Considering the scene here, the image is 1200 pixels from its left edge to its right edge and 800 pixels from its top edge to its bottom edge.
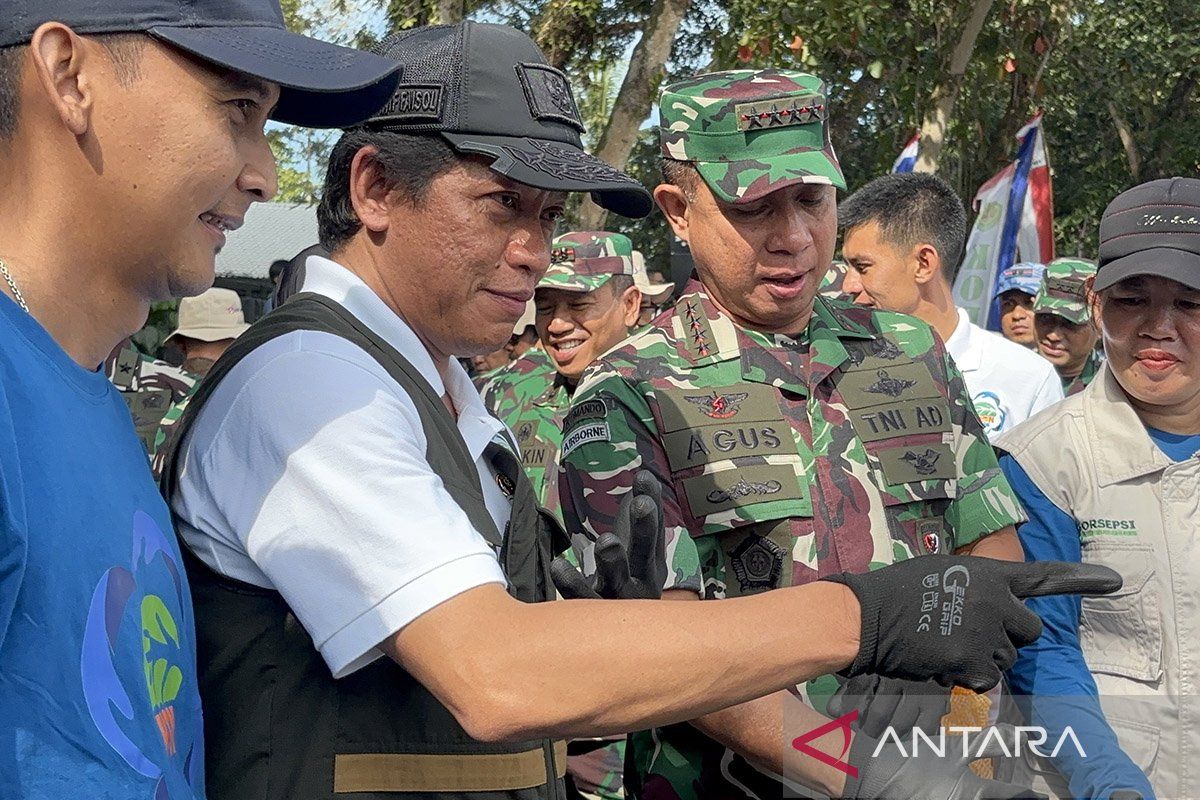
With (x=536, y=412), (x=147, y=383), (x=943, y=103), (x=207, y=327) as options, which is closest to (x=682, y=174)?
(x=536, y=412)

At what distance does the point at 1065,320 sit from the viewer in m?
7.01

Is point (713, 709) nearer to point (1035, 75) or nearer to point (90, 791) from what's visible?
point (90, 791)

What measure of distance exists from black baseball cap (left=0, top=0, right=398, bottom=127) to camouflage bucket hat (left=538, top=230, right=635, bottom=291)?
13.4ft

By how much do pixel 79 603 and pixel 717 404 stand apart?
147 centimetres

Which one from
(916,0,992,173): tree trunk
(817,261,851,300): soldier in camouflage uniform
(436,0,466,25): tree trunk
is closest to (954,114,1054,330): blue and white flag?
(916,0,992,173): tree trunk

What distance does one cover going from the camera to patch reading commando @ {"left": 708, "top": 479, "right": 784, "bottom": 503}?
254 cm

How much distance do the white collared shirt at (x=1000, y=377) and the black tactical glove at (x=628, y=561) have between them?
3.21m

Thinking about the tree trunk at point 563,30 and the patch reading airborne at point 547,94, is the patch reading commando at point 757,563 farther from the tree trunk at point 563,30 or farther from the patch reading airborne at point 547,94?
the tree trunk at point 563,30

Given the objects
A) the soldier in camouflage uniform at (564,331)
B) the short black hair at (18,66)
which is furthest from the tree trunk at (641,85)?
the short black hair at (18,66)

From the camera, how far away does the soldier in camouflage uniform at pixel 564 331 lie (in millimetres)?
5461

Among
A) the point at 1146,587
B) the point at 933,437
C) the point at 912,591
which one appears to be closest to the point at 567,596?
the point at 912,591

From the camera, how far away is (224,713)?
1.77 m

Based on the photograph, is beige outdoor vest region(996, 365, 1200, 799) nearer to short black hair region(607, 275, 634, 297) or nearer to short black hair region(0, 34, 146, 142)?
short black hair region(0, 34, 146, 142)

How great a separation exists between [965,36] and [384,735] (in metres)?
11.2
